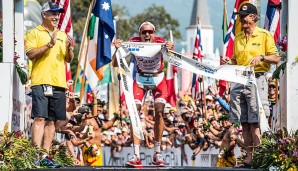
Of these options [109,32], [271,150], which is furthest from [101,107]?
[271,150]

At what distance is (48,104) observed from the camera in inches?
634

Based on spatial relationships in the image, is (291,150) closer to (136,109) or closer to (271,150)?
(271,150)

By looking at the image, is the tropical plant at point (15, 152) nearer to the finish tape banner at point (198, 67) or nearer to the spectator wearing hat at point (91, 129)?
the finish tape banner at point (198, 67)

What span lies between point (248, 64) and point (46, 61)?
284 centimetres

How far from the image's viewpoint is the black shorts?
15.9m

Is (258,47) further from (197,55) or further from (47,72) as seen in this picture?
(197,55)

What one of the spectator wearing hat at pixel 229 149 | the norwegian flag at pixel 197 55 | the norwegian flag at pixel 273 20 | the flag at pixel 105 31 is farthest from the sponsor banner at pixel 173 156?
the flag at pixel 105 31

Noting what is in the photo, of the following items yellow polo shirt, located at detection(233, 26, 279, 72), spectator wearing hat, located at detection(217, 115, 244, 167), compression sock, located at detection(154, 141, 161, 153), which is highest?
yellow polo shirt, located at detection(233, 26, 279, 72)

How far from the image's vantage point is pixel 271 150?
47.5ft

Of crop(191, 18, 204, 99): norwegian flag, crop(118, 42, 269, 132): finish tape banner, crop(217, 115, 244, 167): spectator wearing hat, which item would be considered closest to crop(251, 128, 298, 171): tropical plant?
crop(118, 42, 269, 132): finish tape banner

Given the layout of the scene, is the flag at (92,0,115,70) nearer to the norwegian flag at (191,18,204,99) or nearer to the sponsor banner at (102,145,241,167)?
the sponsor banner at (102,145,241,167)

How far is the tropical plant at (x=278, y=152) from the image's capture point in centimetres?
1380

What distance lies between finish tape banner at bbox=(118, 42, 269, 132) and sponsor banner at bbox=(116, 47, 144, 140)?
0.16 meters

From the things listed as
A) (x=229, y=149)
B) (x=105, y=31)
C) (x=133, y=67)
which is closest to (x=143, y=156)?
(x=229, y=149)
